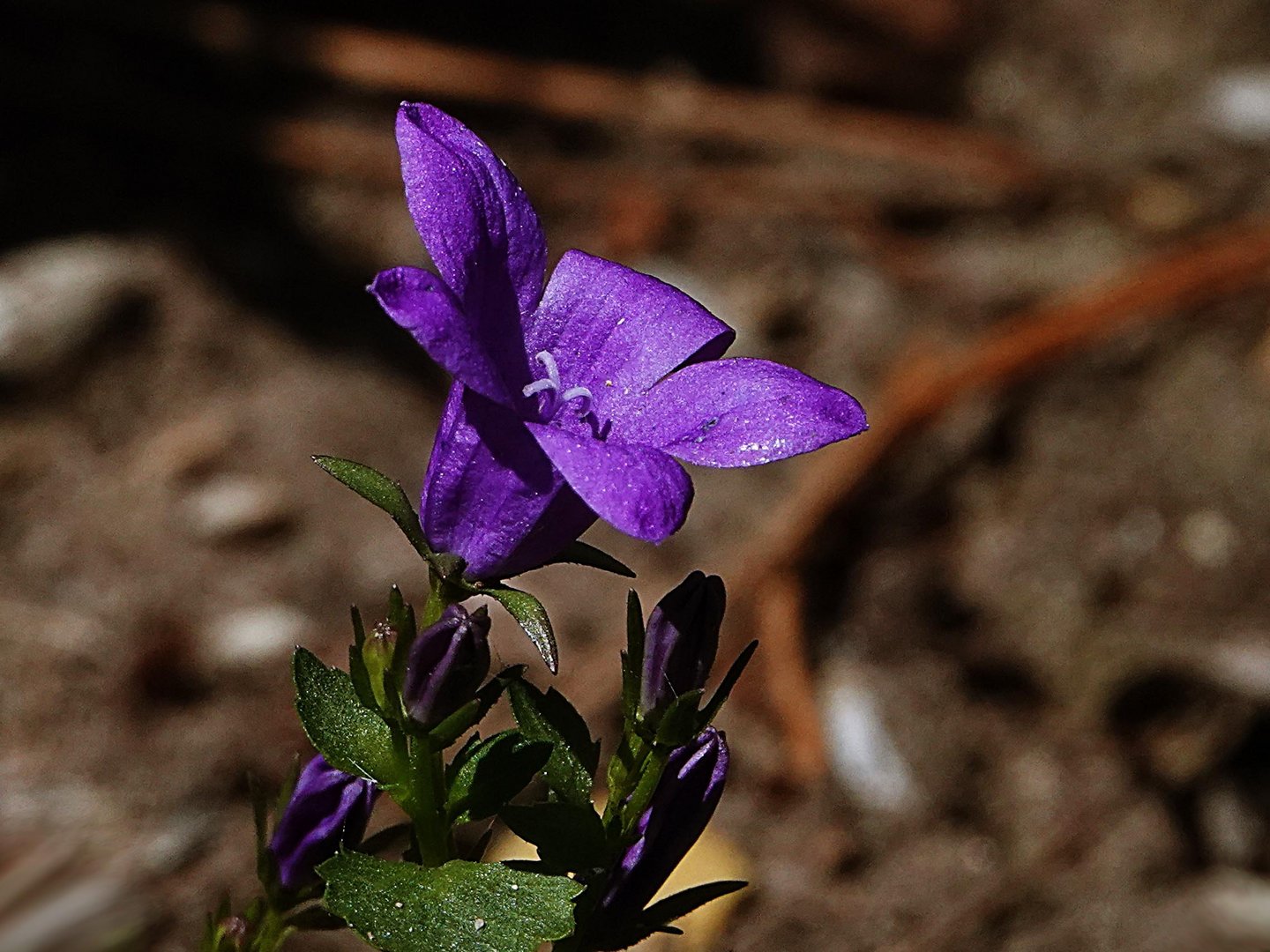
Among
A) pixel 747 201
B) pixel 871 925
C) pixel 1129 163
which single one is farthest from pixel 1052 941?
pixel 1129 163

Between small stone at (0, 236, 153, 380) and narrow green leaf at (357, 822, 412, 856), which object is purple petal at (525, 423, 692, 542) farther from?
small stone at (0, 236, 153, 380)

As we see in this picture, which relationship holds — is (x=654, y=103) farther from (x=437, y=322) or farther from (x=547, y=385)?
(x=437, y=322)

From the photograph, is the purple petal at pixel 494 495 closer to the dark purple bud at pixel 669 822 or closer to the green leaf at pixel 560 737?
the green leaf at pixel 560 737

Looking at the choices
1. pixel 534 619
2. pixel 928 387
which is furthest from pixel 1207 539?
pixel 534 619

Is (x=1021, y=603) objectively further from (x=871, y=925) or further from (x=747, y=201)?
(x=747, y=201)

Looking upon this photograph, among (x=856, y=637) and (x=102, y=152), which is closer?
(x=856, y=637)

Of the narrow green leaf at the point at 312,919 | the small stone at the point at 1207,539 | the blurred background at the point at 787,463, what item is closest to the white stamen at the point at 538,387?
the narrow green leaf at the point at 312,919
